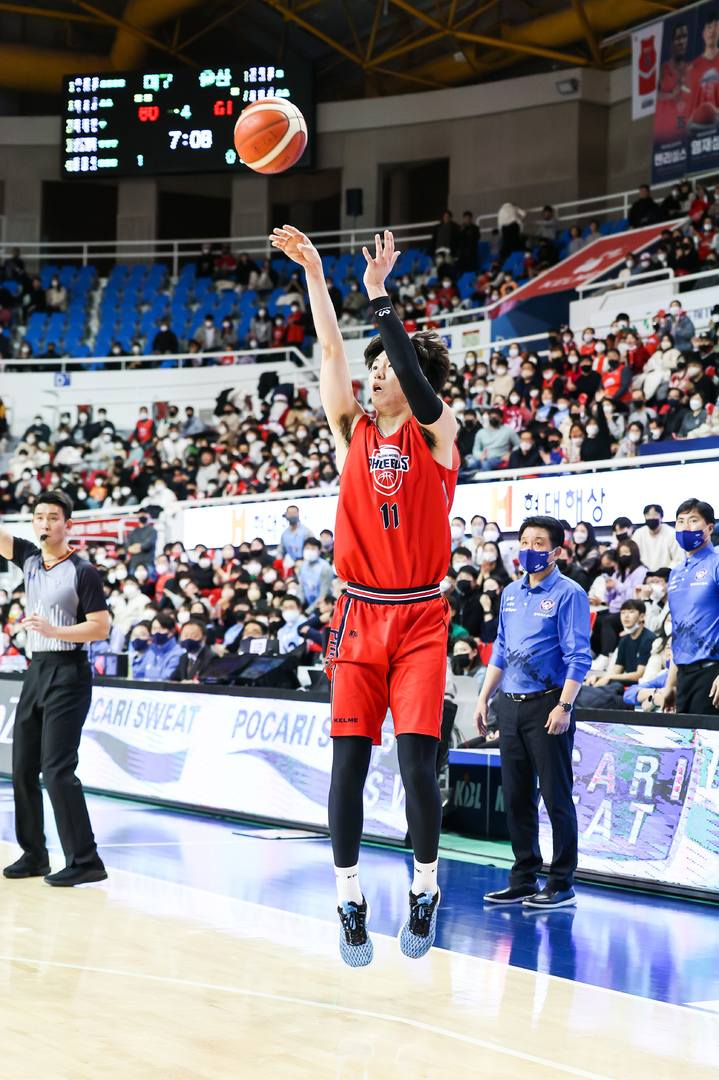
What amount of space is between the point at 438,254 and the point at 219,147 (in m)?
5.18

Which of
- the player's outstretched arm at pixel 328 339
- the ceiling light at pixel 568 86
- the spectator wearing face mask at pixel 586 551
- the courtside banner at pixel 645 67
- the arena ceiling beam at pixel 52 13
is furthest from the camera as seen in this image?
the arena ceiling beam at pixel 52 13

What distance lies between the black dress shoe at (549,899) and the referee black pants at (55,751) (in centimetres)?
266

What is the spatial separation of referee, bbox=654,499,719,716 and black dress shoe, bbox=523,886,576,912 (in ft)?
5.17

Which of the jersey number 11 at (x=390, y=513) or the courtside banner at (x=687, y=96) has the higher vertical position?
the courtside banner at (x=687, y=96)

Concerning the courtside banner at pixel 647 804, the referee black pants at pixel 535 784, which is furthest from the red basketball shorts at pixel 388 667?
the courtside banner at pixel 647 804

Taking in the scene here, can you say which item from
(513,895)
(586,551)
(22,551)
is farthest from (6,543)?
(586,551)

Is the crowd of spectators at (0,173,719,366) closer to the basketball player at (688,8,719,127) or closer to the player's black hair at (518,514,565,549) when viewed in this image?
the basketball player at (688,8,719,127)

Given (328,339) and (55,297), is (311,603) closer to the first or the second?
(328,339)

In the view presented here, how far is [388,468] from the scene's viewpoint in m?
4.40

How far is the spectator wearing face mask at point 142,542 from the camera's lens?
1856 centimetres

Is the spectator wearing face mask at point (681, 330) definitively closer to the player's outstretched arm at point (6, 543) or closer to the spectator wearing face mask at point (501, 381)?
the spectator wearing face mask at point (501, 381)

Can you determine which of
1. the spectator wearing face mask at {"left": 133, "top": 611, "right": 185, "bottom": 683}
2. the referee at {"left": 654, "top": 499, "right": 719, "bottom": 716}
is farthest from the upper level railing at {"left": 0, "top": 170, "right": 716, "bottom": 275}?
the referee at {"left": 654, "top": 499, "right": 719, "bottom": 716}

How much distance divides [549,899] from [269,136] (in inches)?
178

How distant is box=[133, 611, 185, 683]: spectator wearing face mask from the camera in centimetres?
1338
